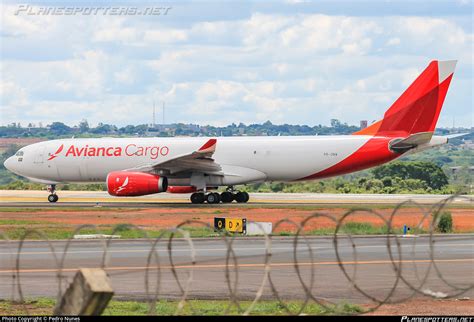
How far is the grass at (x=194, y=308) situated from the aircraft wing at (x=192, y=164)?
96.8ft

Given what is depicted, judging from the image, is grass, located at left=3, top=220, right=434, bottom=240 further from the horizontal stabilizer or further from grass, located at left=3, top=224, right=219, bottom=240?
the horizontal stabilizer

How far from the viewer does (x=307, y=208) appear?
153 ft

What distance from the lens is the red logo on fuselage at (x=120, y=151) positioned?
5162 centimetres

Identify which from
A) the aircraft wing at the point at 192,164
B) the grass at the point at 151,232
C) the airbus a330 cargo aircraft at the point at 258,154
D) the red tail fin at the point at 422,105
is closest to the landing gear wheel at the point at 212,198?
the airbus a330 cargo aircraft at the point at 258,154

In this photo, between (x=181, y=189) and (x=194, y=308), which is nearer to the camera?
(x=194, y=308)

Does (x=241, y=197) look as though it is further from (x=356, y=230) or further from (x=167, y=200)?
(x=356, y=230)

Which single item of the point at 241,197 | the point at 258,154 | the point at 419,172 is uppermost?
the point at 258,154

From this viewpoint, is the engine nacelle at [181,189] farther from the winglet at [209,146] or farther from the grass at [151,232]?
the grass at [151,232]

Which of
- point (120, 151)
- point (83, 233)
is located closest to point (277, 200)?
point (120, 151)

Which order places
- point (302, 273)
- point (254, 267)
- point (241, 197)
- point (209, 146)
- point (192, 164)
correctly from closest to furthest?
point (302, 273) < point (254, 267) < point (209, 146) < point (192, 164) < point (241, 197)

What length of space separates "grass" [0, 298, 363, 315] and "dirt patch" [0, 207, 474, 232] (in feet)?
56.3

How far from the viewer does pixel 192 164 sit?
160 ft

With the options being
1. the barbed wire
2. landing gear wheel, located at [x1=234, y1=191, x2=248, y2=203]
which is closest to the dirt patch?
landing gear wheel, located at [x1=234, y1=191, x2=248, y2=203]

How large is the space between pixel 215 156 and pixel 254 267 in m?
28.4
